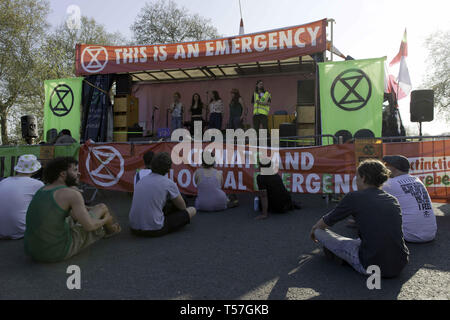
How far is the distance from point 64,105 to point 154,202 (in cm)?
857

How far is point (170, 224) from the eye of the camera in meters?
4.78

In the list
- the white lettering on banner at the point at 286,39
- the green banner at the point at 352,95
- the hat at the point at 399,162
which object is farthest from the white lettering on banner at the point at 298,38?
the hat at the point at 399,162

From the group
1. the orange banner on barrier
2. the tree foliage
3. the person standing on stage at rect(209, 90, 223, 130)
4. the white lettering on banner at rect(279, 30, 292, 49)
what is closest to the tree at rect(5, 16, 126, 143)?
the tree foliage

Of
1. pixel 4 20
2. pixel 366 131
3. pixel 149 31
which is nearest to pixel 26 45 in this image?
pixel 4 20

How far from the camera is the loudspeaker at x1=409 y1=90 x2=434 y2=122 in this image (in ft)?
32.2

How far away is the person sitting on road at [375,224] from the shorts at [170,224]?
2519mm

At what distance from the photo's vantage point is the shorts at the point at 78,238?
3.66 m

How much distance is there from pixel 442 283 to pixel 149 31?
96.9 feet

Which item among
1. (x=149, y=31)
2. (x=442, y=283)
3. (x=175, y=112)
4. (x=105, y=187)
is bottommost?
(x=442, y=283)

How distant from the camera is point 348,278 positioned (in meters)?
3.08

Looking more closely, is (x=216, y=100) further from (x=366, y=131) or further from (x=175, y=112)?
(x=366, y=131)

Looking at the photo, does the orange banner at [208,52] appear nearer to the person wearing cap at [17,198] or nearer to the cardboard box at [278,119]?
the cardboard box at [278,119]

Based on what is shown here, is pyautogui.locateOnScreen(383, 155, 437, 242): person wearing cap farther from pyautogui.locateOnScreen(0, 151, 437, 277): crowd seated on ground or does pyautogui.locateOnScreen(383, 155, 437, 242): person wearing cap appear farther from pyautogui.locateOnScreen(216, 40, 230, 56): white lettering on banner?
pyautogui.locateOnScreen(216, 40, 230, 56): white lettering on banner

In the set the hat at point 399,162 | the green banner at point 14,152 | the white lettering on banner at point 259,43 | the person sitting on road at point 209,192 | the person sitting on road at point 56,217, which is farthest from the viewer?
the white lettering on banner at point 259,43
